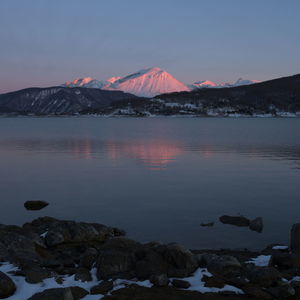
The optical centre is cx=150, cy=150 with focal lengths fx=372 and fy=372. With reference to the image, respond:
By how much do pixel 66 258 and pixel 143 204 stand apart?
1074 centimetres

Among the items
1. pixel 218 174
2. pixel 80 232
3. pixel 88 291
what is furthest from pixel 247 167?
pixel 88 291

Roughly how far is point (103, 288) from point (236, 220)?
36.1 feet

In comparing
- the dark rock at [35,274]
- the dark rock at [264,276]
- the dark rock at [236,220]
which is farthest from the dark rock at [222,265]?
the dark rock at [236,220]

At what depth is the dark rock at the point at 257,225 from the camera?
61.2ft

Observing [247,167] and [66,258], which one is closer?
[66,258]

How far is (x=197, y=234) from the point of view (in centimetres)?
1814

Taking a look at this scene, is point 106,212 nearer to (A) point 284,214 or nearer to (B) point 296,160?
(A) point 284,214

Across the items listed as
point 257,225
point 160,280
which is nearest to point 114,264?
point 160,280

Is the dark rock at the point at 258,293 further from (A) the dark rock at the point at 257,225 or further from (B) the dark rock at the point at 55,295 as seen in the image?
(A) the dark rock at the point at 257,225

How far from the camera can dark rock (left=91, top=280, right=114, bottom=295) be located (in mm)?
10250

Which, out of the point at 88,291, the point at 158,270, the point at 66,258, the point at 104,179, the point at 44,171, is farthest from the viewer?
the point at 44,171

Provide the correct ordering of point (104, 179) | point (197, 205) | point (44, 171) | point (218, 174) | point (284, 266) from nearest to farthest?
point (284, 266)
point (197, 205)
point (104, 179)
point (218, 174)
point (44, 171)

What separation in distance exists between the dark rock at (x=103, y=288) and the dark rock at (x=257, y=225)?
10195mm

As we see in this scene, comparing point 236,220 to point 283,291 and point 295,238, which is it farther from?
point 283,291
